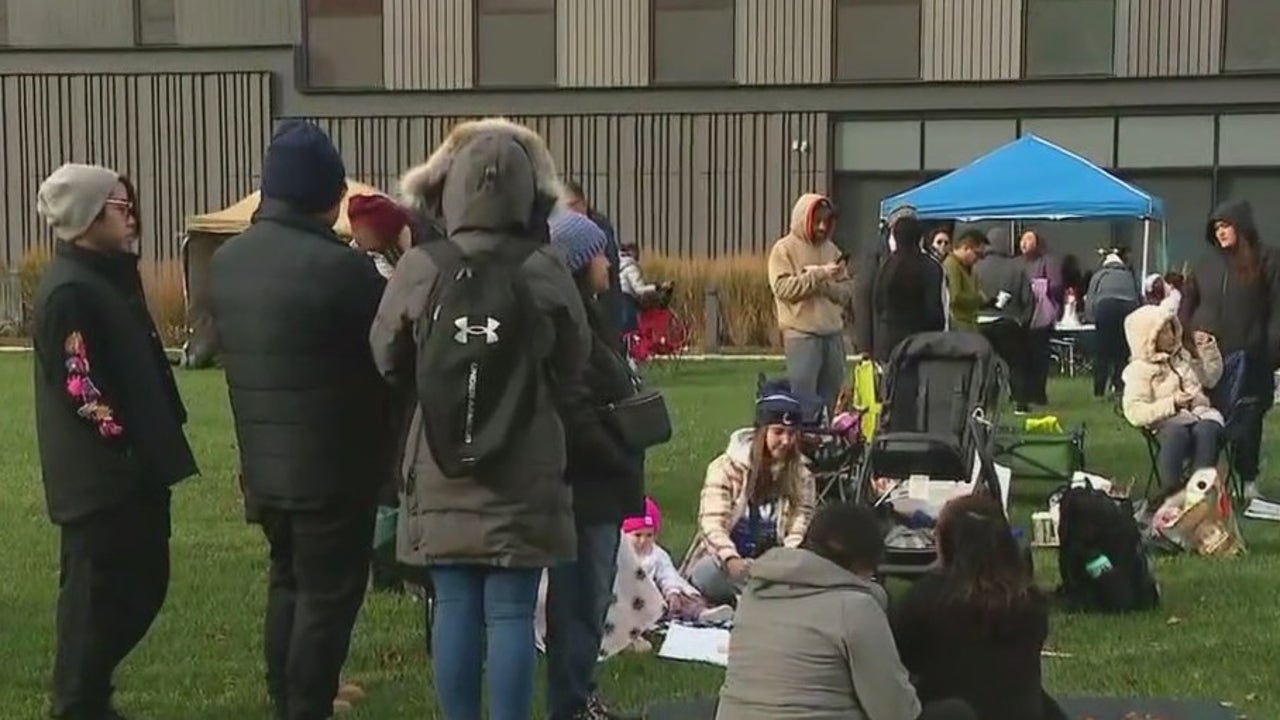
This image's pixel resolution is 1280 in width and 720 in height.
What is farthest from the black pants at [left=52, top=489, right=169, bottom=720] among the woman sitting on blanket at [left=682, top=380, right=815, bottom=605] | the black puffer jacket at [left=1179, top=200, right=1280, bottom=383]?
the black puffer jacket at [left=1179, top=200, right=1280, bottom=383]

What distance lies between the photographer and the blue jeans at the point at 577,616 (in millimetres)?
4754

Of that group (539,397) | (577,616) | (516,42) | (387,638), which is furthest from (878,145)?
(539,397)

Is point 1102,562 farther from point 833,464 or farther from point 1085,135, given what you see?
point 1085,135

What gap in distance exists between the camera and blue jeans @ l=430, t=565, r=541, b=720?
4133mm

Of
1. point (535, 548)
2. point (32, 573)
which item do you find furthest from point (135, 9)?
point (535, 548)

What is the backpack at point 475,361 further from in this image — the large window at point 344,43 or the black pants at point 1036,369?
the large window at point 344,43

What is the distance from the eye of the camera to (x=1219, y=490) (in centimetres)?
→ 764

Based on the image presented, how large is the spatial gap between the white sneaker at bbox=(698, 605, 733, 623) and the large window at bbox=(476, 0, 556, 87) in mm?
20820

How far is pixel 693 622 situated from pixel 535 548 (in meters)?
2.22

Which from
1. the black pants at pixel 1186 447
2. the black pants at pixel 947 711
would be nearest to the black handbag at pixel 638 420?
Answer: the black pants at pixel 947 711

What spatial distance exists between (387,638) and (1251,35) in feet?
72.3

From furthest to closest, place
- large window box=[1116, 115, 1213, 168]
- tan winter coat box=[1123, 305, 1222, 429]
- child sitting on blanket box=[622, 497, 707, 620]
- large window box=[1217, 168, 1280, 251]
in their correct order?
large window box=[1116, 115, 1213, 168], large window box=[1217, 168, 1280, 251], tan winter coat box=[1123, 305, 1222, 429], child sitting on blanket box=[622, 497, 707, 620]

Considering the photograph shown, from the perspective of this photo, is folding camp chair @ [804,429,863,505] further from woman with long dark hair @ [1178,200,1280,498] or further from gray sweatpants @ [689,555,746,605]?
woman with long dark hair @ [1178,200,1280,498]

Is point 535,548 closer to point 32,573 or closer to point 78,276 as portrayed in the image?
point 78,276
